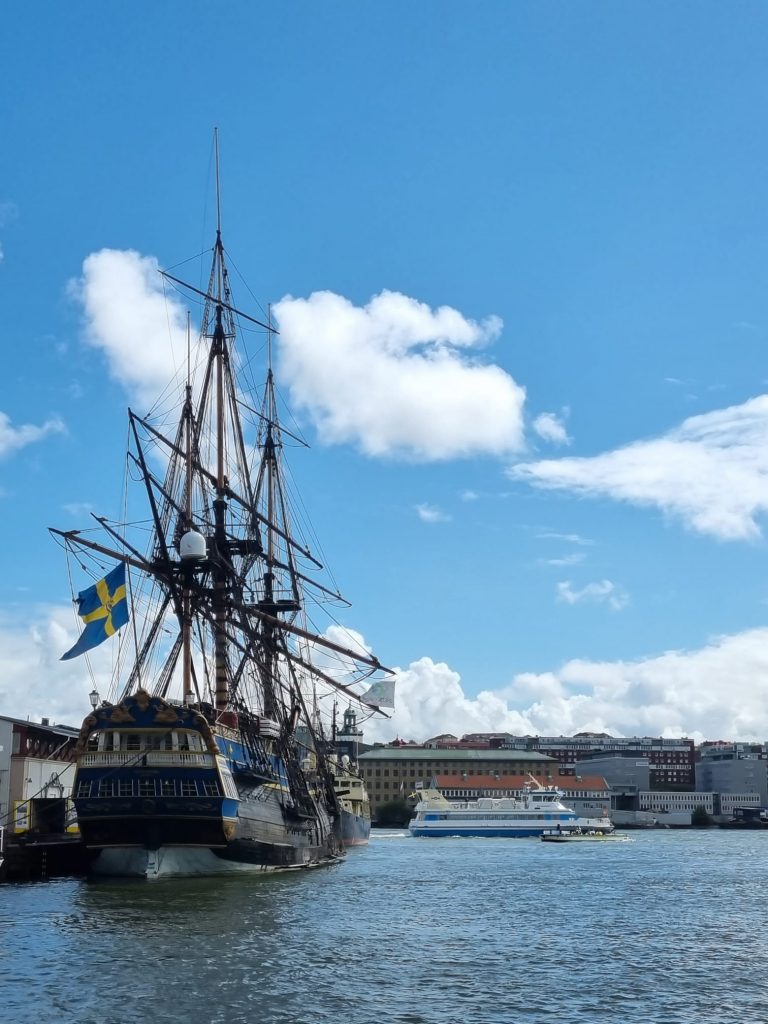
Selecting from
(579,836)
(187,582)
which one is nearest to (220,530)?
(187,582)

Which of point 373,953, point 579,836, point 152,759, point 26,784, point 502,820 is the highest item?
point 152,759

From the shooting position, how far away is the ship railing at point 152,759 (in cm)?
5609

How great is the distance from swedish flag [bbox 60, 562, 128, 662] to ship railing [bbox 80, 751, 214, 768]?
622 cm

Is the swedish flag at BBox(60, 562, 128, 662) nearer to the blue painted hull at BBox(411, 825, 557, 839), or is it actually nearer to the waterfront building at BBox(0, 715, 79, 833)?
the waterfront building at BBox(0, 715, 79, 833)

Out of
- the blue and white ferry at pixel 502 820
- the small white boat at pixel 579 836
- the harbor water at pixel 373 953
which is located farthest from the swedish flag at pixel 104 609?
the blue and white ferry at pixel 502 820

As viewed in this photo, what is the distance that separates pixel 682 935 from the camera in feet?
143

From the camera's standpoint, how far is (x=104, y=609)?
200ft

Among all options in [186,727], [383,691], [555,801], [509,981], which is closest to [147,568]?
[186,727]

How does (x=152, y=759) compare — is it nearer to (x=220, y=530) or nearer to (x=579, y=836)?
(x=220, y=530)

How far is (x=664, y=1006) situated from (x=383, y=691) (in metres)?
61.3

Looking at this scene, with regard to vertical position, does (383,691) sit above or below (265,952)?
above

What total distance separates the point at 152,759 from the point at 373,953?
22.1m

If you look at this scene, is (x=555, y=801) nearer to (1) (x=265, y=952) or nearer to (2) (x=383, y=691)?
(2) (x=383, y=691)

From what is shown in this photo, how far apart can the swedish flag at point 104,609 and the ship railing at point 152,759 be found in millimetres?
6225
